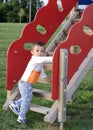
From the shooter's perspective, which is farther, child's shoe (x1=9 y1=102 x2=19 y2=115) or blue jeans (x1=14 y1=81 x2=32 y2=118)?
child's shoe (x1=9 y1=102 x2=19 y2=115)

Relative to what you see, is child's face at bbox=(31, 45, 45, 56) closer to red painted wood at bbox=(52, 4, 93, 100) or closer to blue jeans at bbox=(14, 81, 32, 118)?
red painted wood at bbox=(52, 4, 93, 100)

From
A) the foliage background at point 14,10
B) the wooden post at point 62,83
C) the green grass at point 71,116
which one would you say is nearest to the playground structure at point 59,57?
the wooden post at point 62,83

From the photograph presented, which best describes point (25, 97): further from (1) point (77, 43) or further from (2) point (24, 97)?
(1) point (77, 43)

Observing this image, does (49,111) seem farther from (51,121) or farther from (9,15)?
(9,15)

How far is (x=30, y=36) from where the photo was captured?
7.10m

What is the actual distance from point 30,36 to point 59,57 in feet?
4.88

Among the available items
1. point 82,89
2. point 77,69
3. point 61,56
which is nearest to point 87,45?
point 77,69

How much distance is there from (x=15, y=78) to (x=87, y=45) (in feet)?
4.25

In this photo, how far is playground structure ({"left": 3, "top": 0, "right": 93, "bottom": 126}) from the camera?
A: 5695mm

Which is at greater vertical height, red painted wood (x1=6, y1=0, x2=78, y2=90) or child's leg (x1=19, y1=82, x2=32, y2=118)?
red painted wood (x1=6, y1=0, x2=78, y2=90)

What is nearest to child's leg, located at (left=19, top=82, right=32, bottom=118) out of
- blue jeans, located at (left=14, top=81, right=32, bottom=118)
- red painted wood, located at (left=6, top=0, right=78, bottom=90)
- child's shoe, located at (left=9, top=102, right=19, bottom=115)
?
blue jeans, located at (left=14, top=81, right=32, bottom=118)

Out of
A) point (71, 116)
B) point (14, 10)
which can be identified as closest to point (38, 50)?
point (71, 116)

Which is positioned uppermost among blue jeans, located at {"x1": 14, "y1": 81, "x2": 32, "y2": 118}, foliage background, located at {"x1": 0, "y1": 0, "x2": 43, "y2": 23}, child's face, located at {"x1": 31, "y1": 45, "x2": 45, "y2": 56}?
child's face, located at {"x1": 31, "y1": 45, "x2": 45, "y2": 56}

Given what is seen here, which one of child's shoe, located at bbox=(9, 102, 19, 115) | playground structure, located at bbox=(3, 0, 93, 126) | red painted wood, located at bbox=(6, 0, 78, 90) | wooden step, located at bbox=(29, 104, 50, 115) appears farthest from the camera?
red painted wood, located at bbox=(6, 0, 78, 90)
